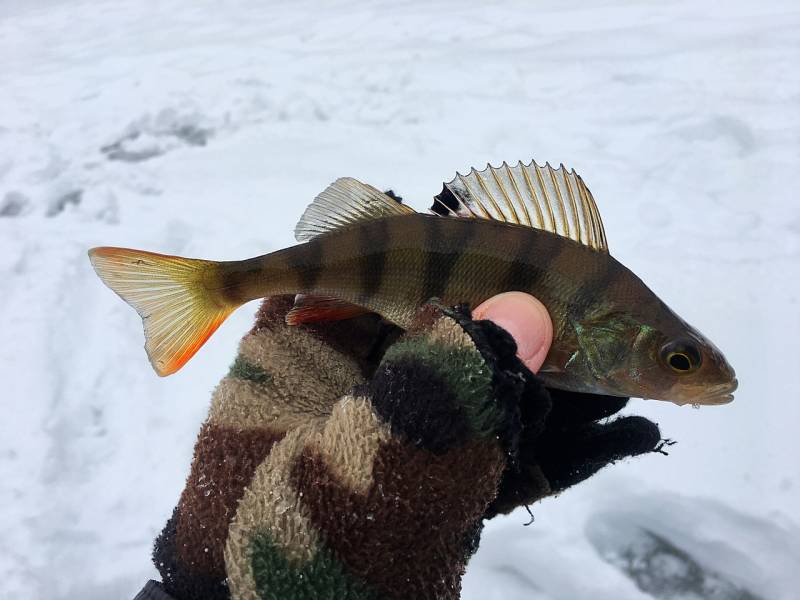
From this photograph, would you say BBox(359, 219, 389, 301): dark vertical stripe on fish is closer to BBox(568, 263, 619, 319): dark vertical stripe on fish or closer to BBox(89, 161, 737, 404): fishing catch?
BBox(89, 161, 737, 404): fishing catch

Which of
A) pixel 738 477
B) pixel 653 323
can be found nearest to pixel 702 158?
pixel 738 477

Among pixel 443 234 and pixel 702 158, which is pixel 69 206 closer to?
pixel 443 234

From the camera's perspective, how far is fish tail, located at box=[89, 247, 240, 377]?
1306 mm

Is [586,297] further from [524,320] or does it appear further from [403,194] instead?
[403,194]

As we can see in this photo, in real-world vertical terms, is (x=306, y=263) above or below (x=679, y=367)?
above

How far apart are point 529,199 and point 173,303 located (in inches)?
30.0

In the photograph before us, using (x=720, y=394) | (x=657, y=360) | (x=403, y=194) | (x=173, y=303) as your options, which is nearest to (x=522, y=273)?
(x=657, y=360)

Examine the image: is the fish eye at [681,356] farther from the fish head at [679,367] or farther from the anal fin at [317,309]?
the anal fin at [317,309]

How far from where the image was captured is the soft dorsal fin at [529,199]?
1.31 metres

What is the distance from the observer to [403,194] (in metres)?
2.51

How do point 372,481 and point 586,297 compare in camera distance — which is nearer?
point 372,481

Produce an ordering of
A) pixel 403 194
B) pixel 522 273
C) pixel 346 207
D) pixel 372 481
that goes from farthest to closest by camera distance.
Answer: pixel 403 194 < pixel 346 207 < pixel 522 273 < pixel 372 481

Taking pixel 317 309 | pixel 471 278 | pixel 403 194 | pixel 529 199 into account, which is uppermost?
pixel 529 199

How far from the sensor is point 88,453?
6.22 feet
